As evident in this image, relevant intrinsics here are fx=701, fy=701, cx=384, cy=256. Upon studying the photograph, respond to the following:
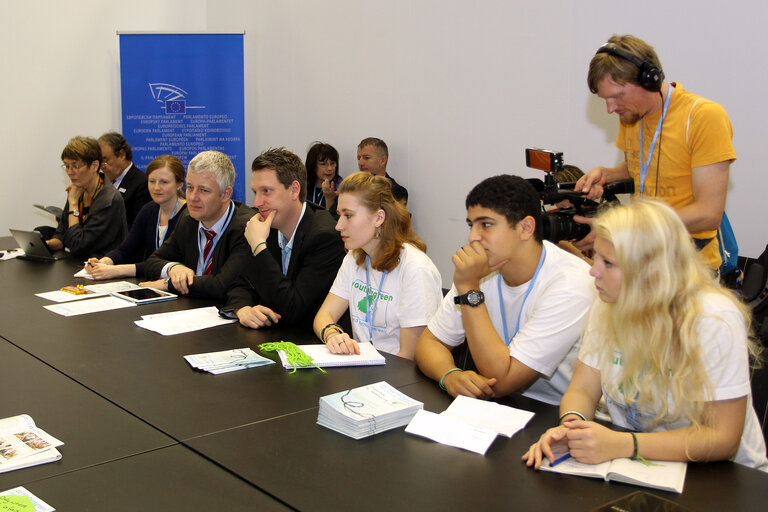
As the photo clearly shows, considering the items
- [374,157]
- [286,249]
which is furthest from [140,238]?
[374,157]

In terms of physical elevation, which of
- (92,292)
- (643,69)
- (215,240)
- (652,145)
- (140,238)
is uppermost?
(643,69)

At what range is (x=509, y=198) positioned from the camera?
7.10 feet

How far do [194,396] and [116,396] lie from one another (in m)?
0.22

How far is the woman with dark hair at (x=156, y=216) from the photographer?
426cm

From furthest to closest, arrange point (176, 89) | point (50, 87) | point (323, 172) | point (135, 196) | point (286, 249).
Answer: point (50, 87)
point (176, 89)
point (323, 172)
point (135, 196)
point (286, 249)

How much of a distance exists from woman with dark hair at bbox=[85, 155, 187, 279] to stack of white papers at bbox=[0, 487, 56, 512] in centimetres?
286

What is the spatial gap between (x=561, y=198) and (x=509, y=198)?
37 cm

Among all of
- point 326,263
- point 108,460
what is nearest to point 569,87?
point 326,263

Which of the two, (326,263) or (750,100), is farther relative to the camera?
(750,100)

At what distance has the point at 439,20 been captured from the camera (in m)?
5.34

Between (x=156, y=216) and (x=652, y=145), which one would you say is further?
(x=156, y=216)

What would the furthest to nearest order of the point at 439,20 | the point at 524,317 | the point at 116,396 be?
the point at 439,20 < the point at 524,317 < the point at 116,396

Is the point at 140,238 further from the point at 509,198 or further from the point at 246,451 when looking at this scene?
the point at 246,451

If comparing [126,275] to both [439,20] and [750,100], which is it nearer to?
[439,20]
